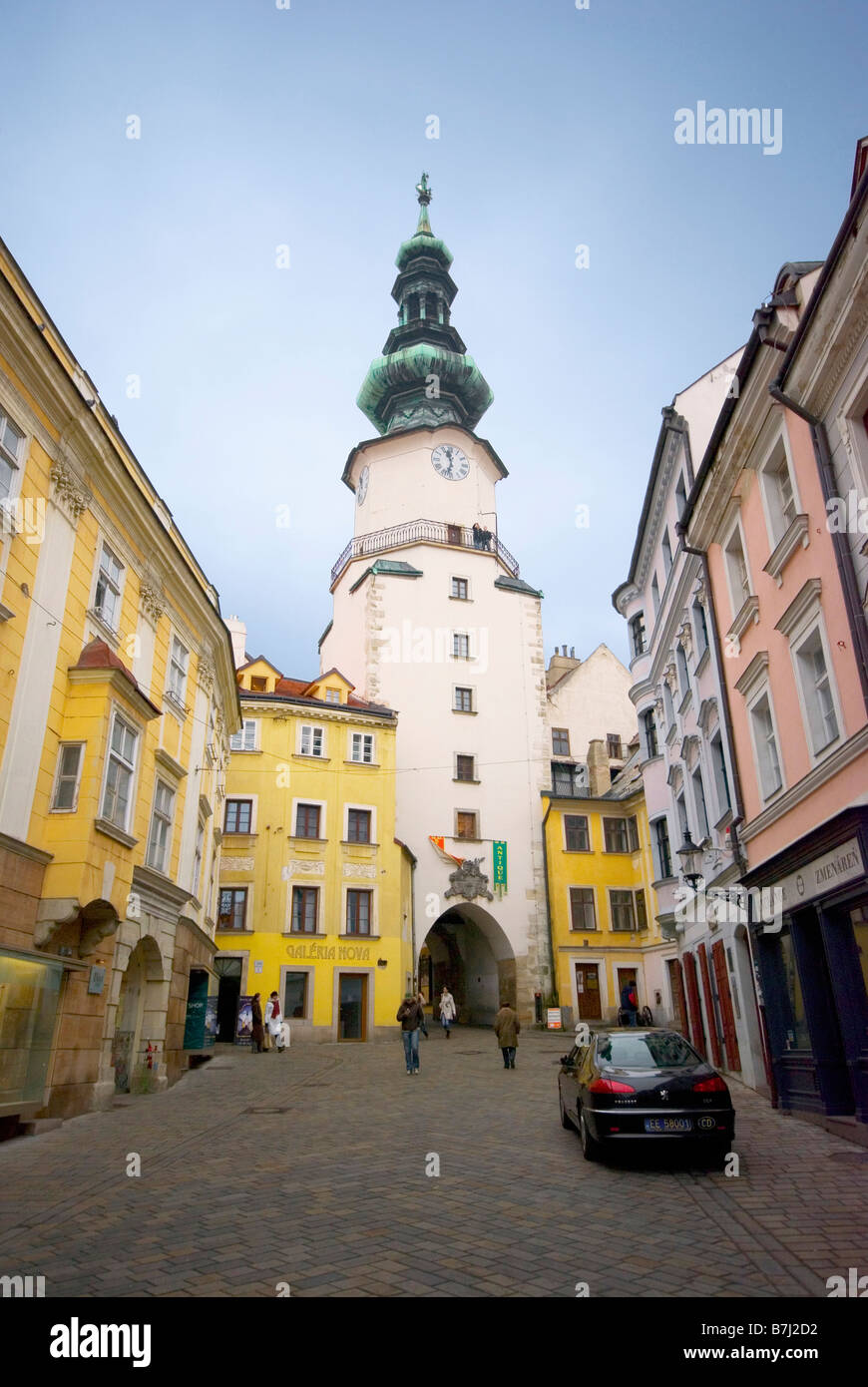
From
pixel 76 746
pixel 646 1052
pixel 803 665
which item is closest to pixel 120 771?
pixel 76 746

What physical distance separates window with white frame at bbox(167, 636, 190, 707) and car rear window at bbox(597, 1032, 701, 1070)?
42.1 feet

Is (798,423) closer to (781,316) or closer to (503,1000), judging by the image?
(781,316)

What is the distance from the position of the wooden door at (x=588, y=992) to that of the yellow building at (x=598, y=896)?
1.7 inches

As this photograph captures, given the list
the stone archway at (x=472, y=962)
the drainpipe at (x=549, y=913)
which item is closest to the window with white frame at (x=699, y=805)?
the stone archway at (x=472, y=962)

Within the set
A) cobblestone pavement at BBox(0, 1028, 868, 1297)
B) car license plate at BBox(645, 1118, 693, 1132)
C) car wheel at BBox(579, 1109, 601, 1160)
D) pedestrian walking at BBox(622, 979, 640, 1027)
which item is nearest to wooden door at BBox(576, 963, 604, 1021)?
pedestrian walking at BBox(622, 979, 640, 1027)

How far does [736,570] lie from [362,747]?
70.2 feet

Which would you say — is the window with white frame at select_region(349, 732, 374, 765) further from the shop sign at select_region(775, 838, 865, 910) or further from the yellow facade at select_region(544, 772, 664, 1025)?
the shop sign at select_region(775, 838, 865, 910)

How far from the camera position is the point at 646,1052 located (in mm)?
11062

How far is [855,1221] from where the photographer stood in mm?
7281

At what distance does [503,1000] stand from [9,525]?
33.4 meters

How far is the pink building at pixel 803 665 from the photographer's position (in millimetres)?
11138

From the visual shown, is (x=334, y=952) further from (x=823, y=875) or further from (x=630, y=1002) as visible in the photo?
(x=823, y=875)

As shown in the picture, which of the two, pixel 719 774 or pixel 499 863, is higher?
pixel 499 863

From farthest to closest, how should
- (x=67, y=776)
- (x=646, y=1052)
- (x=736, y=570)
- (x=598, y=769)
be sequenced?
(x=598, y=769), (x=736, y=570), (x=67, y=776), (x=646, y=1052)
